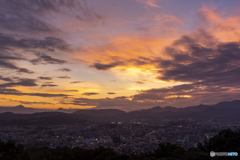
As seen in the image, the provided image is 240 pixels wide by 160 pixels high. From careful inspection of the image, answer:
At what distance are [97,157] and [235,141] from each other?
16694 millimetres

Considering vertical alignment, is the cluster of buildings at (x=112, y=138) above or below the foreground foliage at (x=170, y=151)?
below

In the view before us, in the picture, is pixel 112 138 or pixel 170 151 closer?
pixel 170 151

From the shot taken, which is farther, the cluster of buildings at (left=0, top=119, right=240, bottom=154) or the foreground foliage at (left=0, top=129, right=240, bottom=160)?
the cluster of buildings at (left=0, top=119, right=240, bottom=154)

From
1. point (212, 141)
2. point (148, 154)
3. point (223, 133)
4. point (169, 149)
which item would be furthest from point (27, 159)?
point (223, 133)

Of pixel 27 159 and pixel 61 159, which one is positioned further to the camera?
pixel 61 159

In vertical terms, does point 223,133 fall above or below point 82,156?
above

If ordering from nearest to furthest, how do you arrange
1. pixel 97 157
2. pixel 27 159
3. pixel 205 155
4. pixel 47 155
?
pixel 205 155 < pixel 27 159 < pixel 97 157 < pixel 47 155

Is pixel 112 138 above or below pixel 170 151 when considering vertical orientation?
below

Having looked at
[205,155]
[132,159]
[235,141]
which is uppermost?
[235,141]

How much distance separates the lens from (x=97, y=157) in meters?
23.7

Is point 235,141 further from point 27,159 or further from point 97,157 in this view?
point 27,159

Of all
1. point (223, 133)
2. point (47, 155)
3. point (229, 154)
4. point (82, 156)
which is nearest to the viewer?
point (229, 154)

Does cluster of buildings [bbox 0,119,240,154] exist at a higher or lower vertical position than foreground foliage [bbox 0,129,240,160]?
lower

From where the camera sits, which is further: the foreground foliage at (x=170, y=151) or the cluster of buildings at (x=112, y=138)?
the cluster of buildings at (x=112, y=138)
